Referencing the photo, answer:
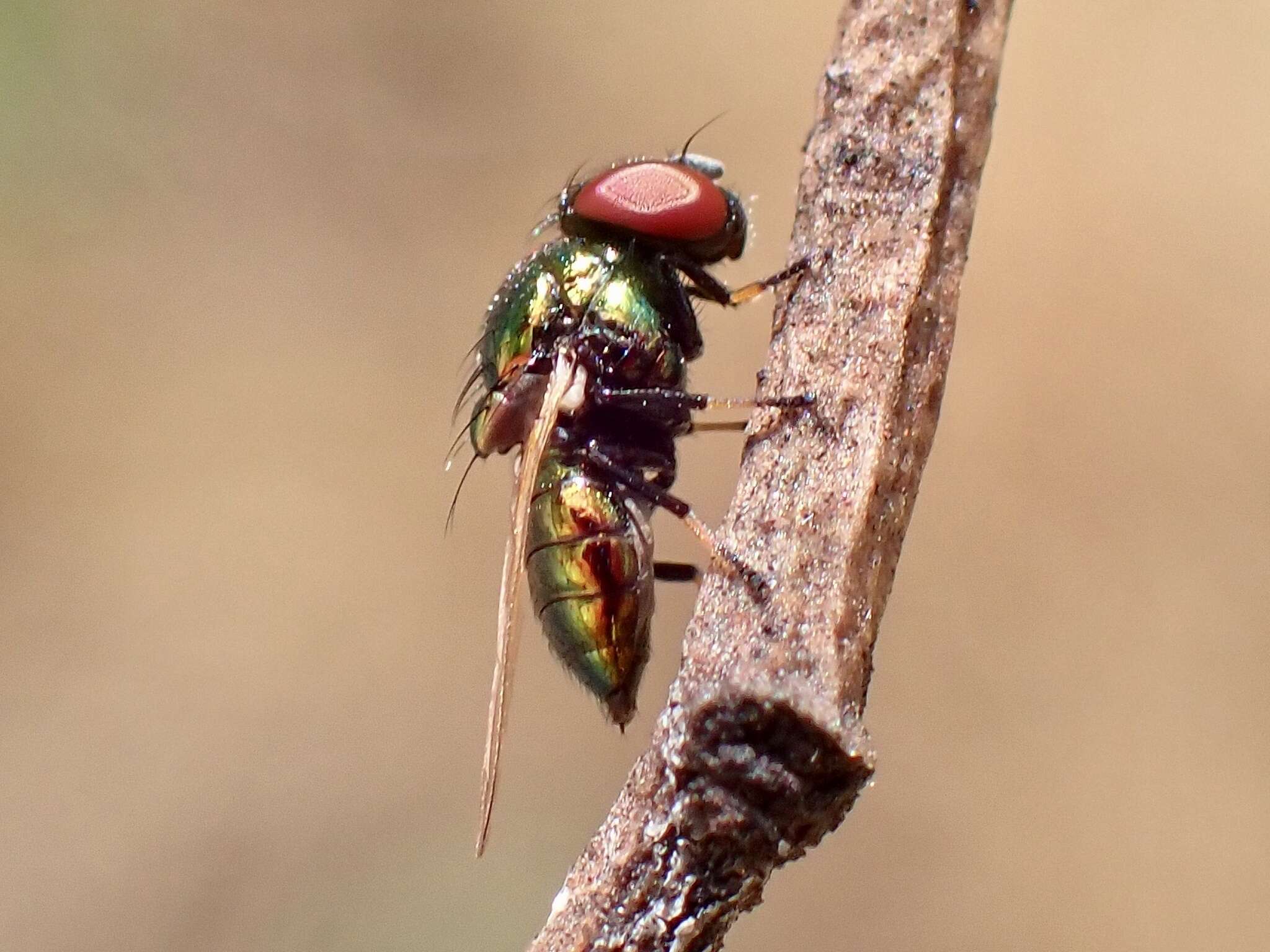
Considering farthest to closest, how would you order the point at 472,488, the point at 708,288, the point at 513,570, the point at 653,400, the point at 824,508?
the point at 472,488, the point at 708,288, the point at 653,400, the point at 513,570, the point at 824,508

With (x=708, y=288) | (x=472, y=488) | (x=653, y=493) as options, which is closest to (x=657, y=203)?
(x=708, y=288)

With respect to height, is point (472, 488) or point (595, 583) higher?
point (472, 488)

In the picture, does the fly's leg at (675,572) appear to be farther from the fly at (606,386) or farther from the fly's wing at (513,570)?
the fly's wing at (513,570)

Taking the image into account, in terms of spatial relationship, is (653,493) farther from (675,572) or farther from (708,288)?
(708,288)

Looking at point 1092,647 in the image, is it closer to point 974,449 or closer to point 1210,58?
point 974,449

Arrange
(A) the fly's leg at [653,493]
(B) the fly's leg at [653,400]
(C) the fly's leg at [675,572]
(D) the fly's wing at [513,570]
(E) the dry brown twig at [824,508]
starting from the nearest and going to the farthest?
(E) the dry brown twig at [824,508], (D) the fly's wing at [513,570], (A) the fly's leg at [653,493], (B) the fly's leg at [653,400], (C) the fly's leg at [675,572]

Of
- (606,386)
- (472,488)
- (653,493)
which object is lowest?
(653,493)

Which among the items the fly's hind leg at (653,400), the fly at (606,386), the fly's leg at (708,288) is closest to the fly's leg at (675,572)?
the fly at (606,386)

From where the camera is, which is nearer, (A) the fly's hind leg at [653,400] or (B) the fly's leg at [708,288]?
(A) the fly's hind leg at [653,400]
